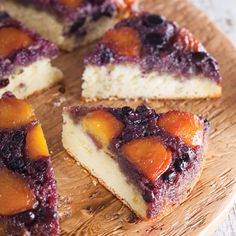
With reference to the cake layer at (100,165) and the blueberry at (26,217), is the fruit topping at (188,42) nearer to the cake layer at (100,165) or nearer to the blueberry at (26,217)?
the cake layer at (100,165)

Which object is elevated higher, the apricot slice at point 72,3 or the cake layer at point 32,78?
the apricot slice at point 72,3

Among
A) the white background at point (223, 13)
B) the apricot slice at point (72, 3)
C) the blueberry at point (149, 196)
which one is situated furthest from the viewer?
the white background at point (223, 13)

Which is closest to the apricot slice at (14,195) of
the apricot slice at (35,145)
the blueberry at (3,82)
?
the apricot slice at (35,145)

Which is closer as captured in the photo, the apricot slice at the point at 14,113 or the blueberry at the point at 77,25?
the apricot slice at the point at 14,113

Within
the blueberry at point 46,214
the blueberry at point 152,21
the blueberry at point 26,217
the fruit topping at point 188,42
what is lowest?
the blueberry at point 26,217

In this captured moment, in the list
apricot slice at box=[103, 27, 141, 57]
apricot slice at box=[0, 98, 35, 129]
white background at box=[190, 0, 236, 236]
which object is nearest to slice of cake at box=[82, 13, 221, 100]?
apricot slice at box=[103, 27, 141, 57]

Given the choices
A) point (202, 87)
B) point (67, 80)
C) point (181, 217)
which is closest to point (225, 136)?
point (202, 87)

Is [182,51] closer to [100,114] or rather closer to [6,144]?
[100,114]
